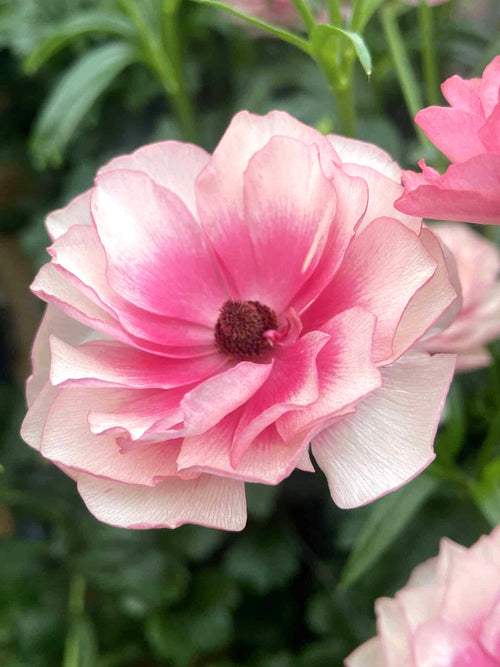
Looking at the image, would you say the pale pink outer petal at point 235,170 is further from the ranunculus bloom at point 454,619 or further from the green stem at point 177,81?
the green stem at point 177,81

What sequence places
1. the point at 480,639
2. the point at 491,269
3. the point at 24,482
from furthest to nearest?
the point at 24,482 → the point at 491,269 → the point at 480,639

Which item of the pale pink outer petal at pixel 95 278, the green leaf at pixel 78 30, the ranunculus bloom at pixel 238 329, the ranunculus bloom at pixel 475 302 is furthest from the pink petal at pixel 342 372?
the green leaf at pixel 78 30

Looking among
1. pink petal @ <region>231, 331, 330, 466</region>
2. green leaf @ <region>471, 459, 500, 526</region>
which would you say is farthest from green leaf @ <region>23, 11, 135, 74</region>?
green leaf @ <region>471, 459, 500, 526</region>

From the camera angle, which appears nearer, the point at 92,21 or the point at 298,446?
the point at 298,446

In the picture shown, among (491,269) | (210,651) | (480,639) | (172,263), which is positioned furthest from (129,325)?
(210,651)

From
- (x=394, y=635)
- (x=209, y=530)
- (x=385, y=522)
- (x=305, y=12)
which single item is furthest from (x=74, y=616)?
(x=305, y=12)

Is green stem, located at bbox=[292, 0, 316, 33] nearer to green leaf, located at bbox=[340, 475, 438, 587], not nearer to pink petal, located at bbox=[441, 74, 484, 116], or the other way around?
pink petal, located at bbox=[441, 74, 484, 116]

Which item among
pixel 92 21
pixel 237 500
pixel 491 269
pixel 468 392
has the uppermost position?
pixel 92 21

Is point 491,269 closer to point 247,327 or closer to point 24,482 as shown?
point 247,327
